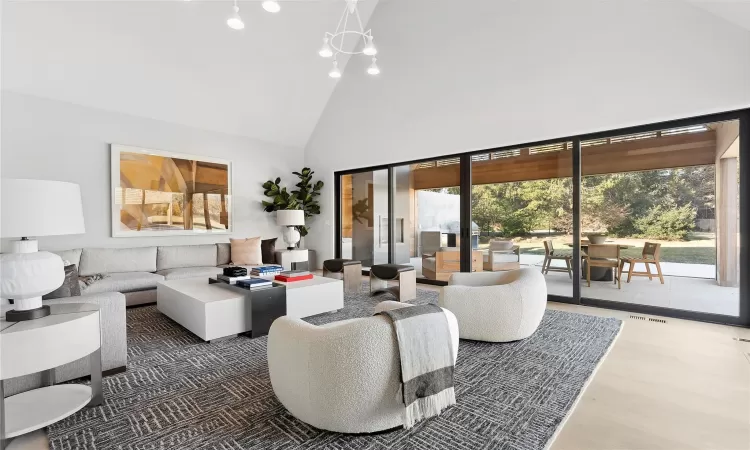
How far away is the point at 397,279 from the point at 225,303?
2290mm

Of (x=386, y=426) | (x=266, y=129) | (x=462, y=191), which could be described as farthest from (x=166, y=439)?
(x=266, y=129)

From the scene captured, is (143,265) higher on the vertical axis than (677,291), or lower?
higher

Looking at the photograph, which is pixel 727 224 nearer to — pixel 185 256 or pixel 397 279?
pixel 397 279

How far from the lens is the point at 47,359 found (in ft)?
5.63

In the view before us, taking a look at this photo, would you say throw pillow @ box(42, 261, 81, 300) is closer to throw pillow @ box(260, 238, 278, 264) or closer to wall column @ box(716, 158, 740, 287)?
throw pillow @ box(260, 238, 278, 264)

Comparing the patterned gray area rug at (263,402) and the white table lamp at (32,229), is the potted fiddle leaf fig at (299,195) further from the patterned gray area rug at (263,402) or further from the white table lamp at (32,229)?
the white table lamp at (32,229)

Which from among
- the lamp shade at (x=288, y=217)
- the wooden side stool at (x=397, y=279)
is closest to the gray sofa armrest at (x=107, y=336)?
the wooden side stool at (x=397, y=279)

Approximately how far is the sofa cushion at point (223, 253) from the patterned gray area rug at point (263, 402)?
251cm

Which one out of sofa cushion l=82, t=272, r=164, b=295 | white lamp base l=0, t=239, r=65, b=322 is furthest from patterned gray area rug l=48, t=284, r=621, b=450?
sofa cushion l=82, t=272, r=164, b=295

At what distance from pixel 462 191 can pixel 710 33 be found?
10.5ft

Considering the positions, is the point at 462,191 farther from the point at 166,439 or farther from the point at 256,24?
the point at 166,439

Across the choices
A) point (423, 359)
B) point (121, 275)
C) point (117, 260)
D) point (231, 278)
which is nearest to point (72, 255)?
point (117, 260)

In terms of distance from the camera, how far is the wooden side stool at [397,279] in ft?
15.2

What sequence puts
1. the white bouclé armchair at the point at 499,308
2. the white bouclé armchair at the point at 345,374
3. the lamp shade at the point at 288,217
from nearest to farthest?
1. the white bouclé armchair at the point at 345,374
2. the white bouclé armchair at the point at 499,308
3. the lamp shade at the point at 288,217
